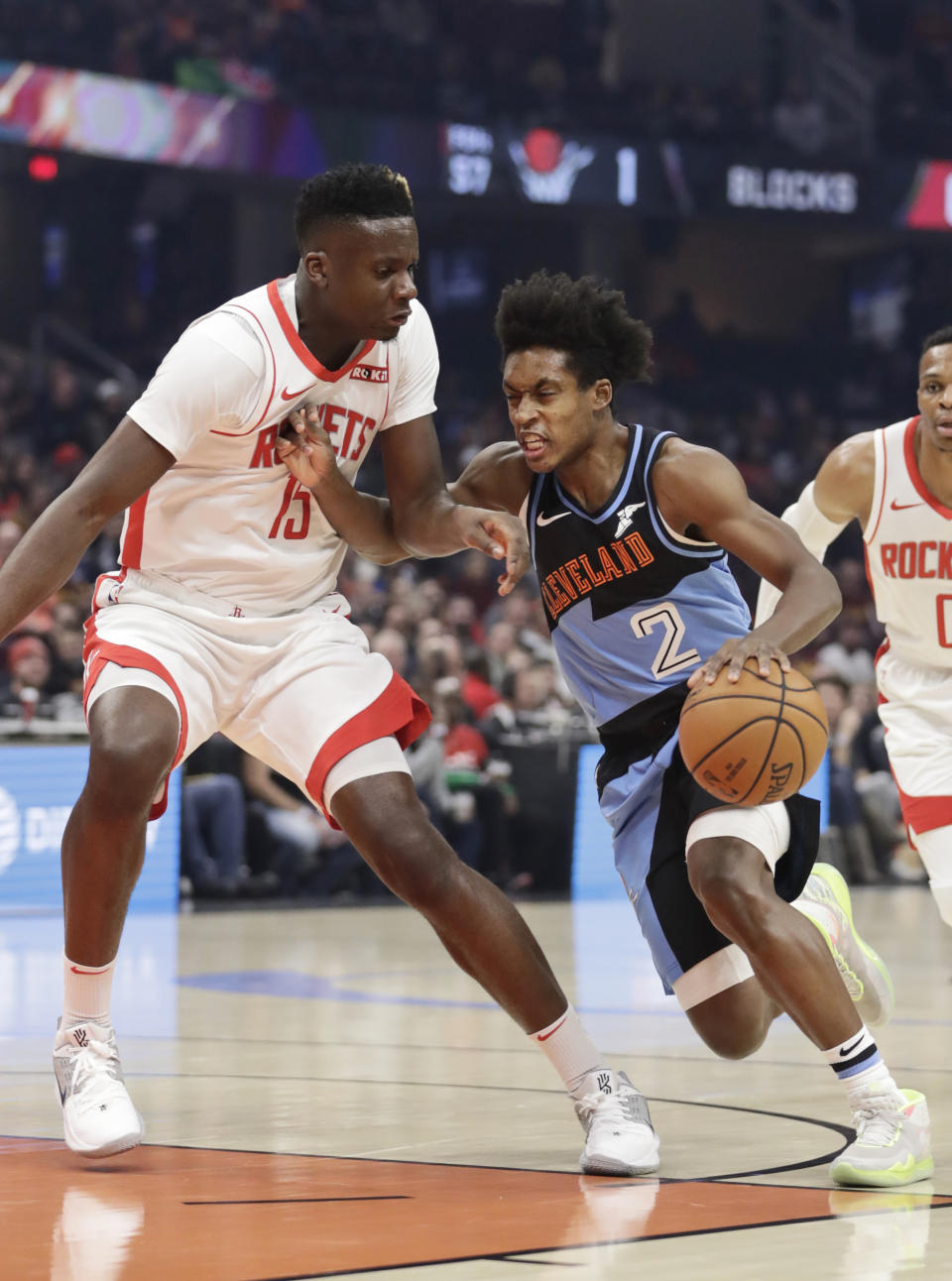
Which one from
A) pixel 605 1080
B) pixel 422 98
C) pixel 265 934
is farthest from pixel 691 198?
pixel 605 1080

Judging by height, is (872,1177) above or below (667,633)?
below

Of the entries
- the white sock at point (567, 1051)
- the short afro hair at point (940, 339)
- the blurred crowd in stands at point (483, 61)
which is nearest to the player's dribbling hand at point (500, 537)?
the white sock at point (567, 1051)

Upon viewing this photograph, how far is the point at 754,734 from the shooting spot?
145 inches

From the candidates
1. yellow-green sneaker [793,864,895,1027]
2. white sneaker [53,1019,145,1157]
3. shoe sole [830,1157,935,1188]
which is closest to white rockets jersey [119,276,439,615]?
white sneaker [53,1019,145,1157]

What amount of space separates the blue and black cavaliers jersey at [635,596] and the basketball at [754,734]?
55cm

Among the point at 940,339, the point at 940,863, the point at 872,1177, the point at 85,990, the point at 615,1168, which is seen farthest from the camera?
the point at 940,339

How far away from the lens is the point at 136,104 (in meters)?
17.5

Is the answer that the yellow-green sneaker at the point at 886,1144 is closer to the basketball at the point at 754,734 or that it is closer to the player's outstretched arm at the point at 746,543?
the basketball at the point at 754,734

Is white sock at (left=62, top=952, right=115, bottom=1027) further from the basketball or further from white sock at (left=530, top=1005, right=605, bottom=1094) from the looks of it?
the basketball

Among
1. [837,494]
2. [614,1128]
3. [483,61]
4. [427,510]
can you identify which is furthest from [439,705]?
[483,61]

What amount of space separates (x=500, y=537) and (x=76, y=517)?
908mm

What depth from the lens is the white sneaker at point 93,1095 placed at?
391 centimetres

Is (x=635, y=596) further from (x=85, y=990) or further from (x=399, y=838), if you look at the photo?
(x=85, y=990)

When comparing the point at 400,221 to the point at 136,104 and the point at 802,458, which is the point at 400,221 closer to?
the point at 136,104
